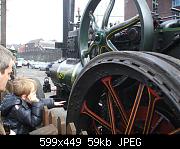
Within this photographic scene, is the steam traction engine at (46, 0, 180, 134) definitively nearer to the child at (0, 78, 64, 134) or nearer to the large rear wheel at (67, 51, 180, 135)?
the large rear wheel at (67, 51, 180, 135)

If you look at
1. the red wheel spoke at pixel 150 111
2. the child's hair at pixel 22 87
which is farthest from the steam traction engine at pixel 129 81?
the child's hair at pixel 22 87

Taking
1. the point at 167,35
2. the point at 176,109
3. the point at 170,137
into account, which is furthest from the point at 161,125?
the point at 167,35

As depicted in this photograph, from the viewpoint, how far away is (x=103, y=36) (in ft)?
11.8

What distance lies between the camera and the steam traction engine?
223 cm

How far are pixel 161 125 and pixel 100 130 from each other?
0.64 meters

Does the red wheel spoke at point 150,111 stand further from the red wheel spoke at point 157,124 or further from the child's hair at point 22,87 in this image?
the child's hair at point 22,87

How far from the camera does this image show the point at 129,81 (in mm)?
2906

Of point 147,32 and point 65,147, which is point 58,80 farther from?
point 65,147

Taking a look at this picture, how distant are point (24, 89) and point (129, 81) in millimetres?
1206

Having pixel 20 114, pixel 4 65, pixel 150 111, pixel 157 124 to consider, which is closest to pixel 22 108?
pixel 20 114

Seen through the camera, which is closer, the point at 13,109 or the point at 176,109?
the point at 176,109

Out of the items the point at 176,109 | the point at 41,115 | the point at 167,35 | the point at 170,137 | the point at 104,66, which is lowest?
the point at 41,115

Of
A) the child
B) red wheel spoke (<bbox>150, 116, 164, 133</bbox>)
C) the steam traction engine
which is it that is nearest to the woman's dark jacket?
the child

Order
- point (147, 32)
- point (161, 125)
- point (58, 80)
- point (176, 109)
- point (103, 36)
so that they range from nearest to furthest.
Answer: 1. point (176, 109)
2. point (161, 125)
3. point (147, 32)
4. point (103, 36)
5. point (58, 80)
